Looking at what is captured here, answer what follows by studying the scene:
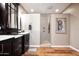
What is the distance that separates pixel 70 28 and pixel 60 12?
0.23 metres

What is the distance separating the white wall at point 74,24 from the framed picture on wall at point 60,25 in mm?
87

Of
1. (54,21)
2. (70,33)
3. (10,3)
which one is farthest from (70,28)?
(10,3)

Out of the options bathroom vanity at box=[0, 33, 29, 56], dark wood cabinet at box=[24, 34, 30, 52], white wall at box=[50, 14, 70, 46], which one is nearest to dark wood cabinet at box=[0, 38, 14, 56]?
bathroom vanity at box=[0, 33, 29, 56]

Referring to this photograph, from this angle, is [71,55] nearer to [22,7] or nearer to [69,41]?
[69,41]

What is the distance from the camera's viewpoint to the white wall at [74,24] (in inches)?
67.4

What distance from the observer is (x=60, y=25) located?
1807 mm

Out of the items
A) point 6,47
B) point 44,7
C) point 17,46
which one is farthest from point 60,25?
point 6,47

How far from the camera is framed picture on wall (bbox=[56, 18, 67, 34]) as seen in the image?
5.82 feet

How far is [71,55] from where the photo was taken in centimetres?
168

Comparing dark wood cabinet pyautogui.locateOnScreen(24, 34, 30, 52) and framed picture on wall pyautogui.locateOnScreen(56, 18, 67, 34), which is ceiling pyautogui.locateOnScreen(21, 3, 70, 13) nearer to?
framed picture on wall pyautogui.locateOnScreen(56, 18, 67, 34)

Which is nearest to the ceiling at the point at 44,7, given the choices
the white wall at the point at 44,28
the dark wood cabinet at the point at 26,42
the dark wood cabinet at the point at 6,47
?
the white wall at the point at 44,28

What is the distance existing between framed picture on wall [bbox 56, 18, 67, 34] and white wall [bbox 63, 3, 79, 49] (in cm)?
9

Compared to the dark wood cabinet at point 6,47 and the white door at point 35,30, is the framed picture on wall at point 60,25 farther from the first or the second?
the dark wood cabinet at point 6,47

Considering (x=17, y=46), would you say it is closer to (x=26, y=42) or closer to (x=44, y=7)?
(x=26, y=42)
